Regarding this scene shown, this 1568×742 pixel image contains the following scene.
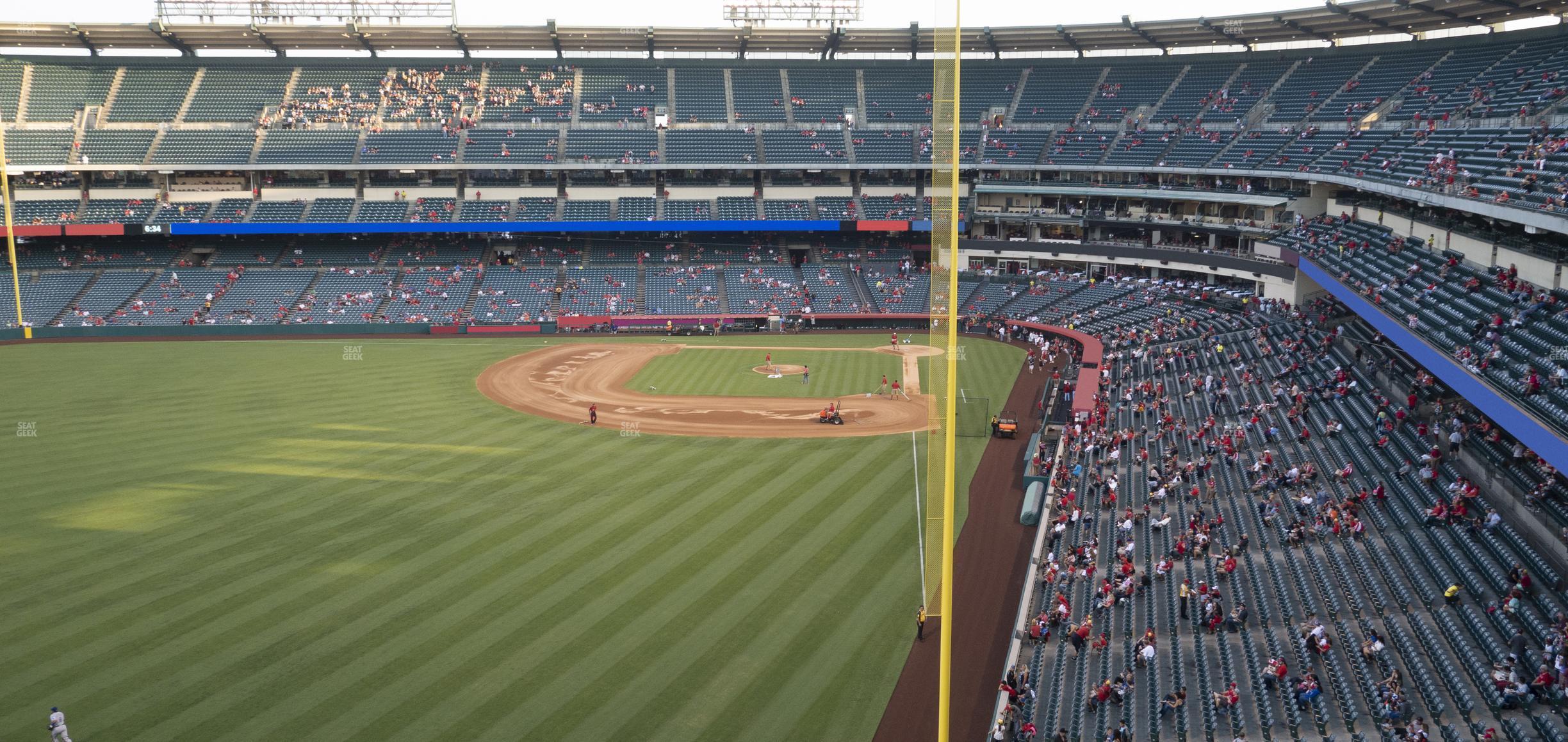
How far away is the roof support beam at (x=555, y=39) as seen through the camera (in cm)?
6881

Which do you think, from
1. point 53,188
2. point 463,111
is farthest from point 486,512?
point 53,188

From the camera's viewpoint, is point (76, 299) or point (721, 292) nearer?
point (76, 299)

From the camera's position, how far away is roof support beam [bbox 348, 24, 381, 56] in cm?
6762

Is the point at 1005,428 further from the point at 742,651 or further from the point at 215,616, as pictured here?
the point at 215,616

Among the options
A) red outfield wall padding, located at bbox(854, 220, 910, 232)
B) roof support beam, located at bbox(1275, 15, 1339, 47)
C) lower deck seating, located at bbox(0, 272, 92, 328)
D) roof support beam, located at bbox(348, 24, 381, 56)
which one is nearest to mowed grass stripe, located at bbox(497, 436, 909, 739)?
red outfield wall padding, located at bbox(854, 220, 910, 232)

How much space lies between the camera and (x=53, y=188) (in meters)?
65.7

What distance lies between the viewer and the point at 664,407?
4019 cm

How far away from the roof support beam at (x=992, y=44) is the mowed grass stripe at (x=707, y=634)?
167ft

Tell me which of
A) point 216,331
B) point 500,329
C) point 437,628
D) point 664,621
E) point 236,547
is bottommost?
point 664,621

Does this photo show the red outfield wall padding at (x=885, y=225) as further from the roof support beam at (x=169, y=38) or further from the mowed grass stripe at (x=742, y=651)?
the roof support beam at (x=169, y=38)

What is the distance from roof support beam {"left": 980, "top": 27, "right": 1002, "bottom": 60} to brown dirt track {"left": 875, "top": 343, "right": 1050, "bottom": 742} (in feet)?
149

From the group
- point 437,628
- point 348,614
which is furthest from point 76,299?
point 437,628

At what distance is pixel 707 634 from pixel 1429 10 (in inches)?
1927

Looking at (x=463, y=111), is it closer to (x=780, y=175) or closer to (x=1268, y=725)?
(x=780, y=175)
